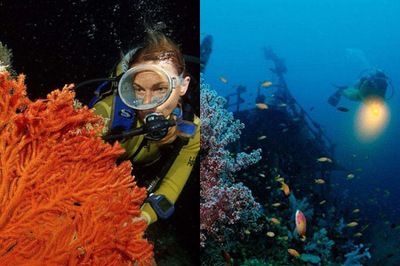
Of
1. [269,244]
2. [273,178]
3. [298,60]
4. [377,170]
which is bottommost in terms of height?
[269,244]

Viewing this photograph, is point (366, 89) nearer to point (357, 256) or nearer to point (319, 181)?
point (319, 181)

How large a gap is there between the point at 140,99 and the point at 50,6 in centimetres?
122

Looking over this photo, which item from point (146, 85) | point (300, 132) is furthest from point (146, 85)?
point (300, 132)

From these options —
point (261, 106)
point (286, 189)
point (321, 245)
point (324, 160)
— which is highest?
point (261, 106)

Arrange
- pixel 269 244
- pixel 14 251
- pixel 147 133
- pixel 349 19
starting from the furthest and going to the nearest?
1. pixel 269 244
2. pixel 349 19
3. pixel 147 133
4. pixel 14 251

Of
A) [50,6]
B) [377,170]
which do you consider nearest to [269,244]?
[377,170]

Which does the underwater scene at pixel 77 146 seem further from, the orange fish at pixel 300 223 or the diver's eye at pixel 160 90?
the orange fish at pixel 300 223

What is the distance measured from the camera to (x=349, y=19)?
3.87 m

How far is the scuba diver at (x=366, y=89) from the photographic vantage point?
12.6 feet

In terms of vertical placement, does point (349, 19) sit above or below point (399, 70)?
above

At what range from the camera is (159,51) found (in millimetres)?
3930

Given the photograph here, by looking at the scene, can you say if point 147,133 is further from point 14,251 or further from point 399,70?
point 399,70

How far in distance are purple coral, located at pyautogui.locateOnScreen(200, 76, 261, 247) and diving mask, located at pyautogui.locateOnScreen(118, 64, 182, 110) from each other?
0.66 meters

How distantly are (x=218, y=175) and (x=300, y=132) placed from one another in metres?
0.96
